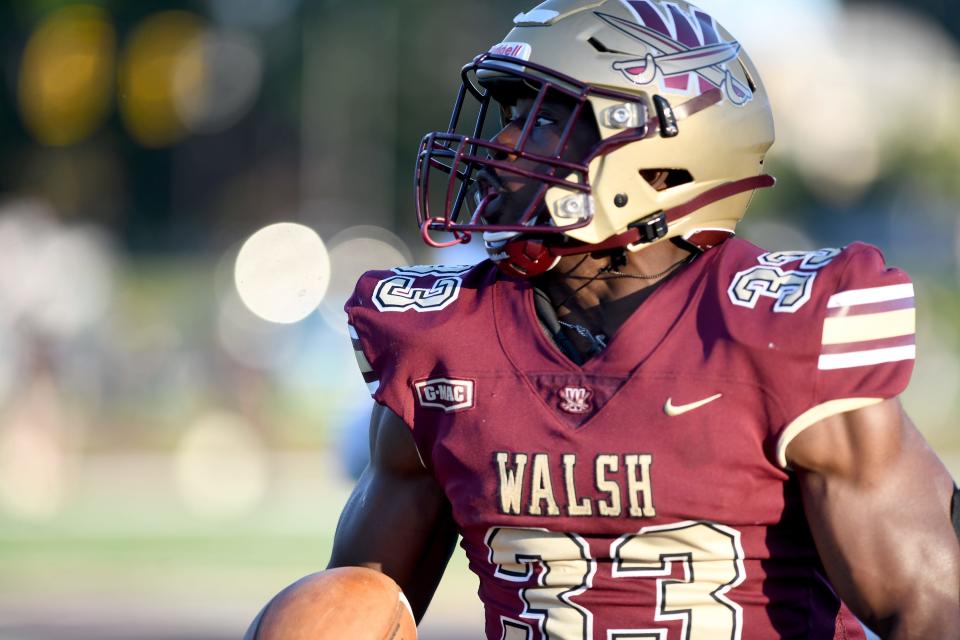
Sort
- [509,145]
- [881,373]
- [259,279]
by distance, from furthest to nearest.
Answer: [259,279] → [509,145] → [881,373]

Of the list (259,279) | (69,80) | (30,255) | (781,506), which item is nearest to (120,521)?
(30,255)

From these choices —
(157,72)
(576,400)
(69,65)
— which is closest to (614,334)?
(576,400)

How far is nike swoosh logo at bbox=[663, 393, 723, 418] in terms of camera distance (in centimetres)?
247

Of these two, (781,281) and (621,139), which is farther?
(621,139)

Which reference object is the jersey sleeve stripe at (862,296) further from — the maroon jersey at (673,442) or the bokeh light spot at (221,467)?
the bokeh light spot at (221,467)

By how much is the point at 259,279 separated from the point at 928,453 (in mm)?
15892

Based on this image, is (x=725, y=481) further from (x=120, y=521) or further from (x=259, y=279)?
(x=259, y=279)

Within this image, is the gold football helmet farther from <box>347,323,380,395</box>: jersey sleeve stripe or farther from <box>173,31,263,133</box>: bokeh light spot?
<box>173,31,263,133</box>: bokeh light spot

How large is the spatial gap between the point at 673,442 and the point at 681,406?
0.20 ft

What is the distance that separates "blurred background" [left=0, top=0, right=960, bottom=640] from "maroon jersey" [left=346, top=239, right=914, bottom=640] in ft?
7.42

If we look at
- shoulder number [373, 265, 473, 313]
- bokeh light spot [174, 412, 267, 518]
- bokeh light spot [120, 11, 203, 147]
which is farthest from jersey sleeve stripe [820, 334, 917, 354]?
bokeh light spot [120, 11, 203, 147]

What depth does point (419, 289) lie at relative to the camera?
290 centimetres

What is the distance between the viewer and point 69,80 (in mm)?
26672

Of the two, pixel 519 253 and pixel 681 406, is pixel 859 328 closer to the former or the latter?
pixel 681 406
